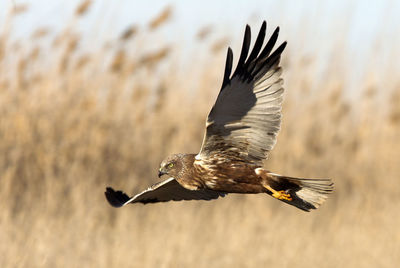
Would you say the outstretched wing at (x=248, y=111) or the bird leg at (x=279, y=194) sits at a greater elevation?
the outstretched wing at (x=248, y=111)

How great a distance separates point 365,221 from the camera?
6879 mm

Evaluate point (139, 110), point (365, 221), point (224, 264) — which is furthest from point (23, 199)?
point (365, 221)

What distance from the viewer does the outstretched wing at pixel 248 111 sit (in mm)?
3326

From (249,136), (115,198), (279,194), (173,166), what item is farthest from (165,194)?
(279,194)

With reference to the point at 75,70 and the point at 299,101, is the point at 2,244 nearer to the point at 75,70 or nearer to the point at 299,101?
the point at 75,70

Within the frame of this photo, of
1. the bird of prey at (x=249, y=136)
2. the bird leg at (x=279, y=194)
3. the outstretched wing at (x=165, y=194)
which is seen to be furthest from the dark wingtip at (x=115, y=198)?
the bird leg at (x=279, y=194)

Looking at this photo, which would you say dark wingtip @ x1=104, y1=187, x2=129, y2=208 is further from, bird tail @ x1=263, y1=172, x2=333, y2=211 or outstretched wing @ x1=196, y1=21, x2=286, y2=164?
bird tail @ x1=263, y1=172, x2=333, y2=211

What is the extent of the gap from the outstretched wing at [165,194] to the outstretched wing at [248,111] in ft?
1.86

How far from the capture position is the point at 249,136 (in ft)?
11.3

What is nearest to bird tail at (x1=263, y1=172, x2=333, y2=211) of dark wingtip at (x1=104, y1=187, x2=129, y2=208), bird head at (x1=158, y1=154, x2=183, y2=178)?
bird head at (x1=158, y1=154, x2=183, y2=178)

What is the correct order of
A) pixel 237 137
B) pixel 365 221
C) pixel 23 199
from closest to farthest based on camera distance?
1. pixel 237 137
2. pixel 23 199
3. pixel 365 221

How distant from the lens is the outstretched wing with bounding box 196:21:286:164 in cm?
333

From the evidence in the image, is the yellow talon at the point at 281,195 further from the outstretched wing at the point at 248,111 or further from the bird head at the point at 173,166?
the bird head at the point at 173,166

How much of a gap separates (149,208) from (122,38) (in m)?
1.51
